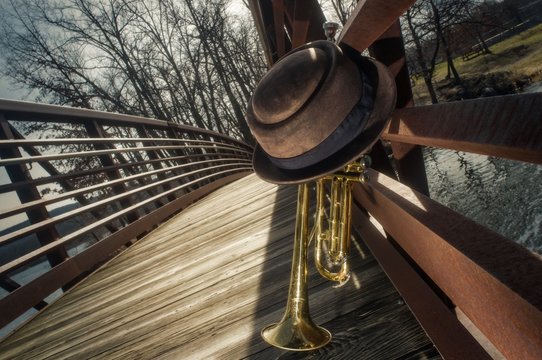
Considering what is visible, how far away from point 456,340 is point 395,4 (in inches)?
36.8

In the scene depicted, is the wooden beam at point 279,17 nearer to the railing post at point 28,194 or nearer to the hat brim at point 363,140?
the hat brim at point 363,140

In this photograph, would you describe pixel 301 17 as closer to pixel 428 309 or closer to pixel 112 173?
pixel 428 309

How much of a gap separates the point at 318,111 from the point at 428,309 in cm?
78

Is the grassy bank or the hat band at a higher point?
the hat band

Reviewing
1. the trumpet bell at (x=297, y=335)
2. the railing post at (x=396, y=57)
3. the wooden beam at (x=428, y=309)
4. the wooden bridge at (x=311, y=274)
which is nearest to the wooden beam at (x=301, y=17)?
the wooden bridge at (x=311, y=274)

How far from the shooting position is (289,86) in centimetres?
89

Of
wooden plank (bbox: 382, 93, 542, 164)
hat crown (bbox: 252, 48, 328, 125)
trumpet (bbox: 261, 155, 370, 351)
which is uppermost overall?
hat crown (bbox: 252, 48, 328, 125)

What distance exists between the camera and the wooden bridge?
25.9 inches

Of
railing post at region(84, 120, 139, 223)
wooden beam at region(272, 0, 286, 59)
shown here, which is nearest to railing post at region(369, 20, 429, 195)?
wooden beam at region(272, 0, 286, 59)

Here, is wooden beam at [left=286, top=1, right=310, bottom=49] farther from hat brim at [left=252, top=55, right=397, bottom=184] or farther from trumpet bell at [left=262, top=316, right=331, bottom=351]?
trumpet bell at [left=262, top=316, right=331, bottom=351]

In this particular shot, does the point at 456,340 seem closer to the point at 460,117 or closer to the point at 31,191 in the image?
the point at 460,117

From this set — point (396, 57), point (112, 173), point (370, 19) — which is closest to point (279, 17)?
point (396, 57)

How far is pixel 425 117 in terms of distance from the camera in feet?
3.34

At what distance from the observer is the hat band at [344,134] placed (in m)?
0.91
